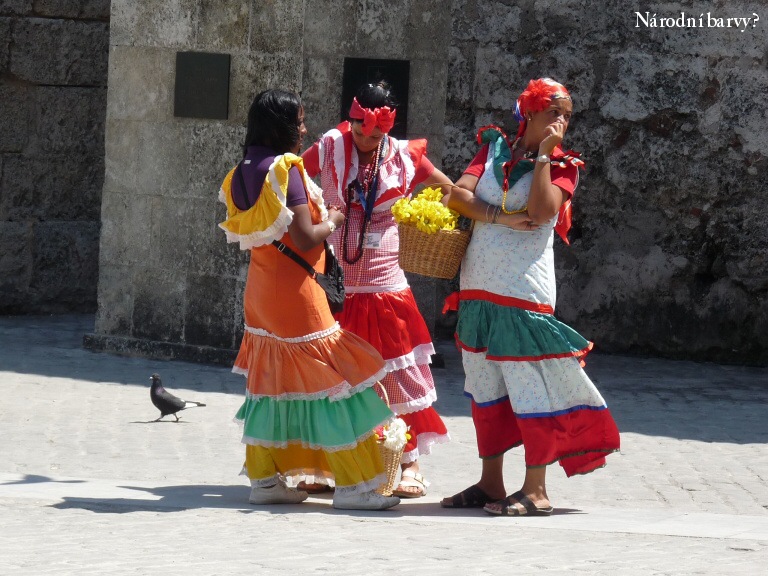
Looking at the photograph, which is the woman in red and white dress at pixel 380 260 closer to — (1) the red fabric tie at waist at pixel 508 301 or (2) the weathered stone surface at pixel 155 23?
(1) the red fabric tie at waist at pixel 508 301

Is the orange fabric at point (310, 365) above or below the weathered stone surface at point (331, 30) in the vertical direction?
below

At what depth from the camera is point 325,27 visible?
9914 mm

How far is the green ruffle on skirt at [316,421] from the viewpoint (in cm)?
614

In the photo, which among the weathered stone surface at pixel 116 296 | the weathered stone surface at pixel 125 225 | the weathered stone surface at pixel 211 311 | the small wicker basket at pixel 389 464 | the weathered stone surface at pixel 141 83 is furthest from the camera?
the weathered stone surface at pixel 116 296

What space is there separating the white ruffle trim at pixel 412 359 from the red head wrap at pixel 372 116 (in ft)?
3.29

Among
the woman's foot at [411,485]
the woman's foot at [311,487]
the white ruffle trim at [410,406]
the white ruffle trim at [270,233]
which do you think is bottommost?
the woman's foot at [311,487]

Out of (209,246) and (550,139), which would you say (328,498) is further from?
(209,246)

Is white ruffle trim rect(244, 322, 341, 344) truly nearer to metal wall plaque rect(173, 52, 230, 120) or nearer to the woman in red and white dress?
the woman in red and white dress

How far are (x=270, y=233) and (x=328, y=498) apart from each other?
1299 mm

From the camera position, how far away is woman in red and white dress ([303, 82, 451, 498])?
21.9ft

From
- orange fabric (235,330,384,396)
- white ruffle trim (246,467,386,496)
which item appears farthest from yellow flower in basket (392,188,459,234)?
white ruffle trim (246,467,386,496)

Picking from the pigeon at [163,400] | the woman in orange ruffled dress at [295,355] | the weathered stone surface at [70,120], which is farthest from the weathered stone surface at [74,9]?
the woman in orange ruffled dress at [295,355]

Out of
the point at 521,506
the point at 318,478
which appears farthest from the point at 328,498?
the point at 521,506

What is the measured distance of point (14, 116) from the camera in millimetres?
12234
